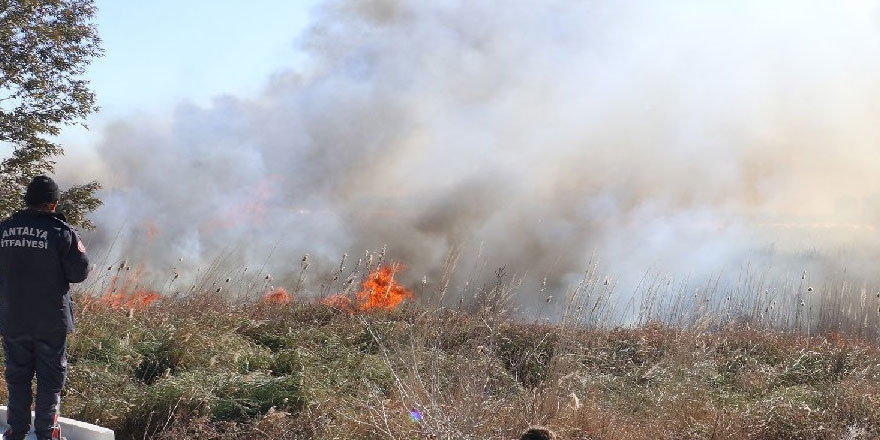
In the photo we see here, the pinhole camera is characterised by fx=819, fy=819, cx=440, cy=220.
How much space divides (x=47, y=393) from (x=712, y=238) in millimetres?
17068

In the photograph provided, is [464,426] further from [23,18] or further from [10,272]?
[23,18]

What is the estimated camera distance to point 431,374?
20.3 ft

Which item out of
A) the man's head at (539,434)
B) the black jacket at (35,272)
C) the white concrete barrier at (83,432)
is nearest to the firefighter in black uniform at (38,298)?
the black jacket at (35,272)

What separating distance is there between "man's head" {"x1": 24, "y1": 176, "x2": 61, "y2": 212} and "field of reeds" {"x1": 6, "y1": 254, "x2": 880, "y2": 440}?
152cm

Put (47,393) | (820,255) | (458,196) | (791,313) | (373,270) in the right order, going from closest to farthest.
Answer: (47,393)
(373,270)
(791,313)
(820,255)
(458,196)

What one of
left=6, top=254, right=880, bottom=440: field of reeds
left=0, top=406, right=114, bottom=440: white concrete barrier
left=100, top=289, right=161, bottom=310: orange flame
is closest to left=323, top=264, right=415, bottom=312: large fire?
left=6, top=254, right=880, bottom=440: field of reeds

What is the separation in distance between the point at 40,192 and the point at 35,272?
0.45 metres

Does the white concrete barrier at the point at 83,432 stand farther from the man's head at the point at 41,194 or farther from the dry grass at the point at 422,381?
the man's head at the point at 41,194

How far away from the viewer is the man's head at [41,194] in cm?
466

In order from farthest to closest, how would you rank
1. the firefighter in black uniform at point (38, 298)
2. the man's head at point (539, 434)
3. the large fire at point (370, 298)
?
A: the large fire at point (370, 298) < the firefighter in black uniform at point (38, 298) < the man's head at point (539, 434)

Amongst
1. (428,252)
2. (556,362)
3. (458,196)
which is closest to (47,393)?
(556,362)

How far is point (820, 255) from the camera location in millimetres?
19328

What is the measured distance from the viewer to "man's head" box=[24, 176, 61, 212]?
15.3 ft

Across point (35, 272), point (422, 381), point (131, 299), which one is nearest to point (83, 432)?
point (35, 272)
